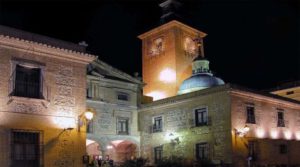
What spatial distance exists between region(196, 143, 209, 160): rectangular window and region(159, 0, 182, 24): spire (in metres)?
19.9

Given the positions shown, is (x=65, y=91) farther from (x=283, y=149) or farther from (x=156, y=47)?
(x=156, y=47)

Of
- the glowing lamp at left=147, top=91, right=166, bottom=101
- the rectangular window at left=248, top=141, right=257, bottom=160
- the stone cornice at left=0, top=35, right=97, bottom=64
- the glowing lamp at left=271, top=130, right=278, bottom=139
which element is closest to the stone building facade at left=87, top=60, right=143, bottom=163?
the glowing lamp at left=147, top=91, right=166, bottom=101

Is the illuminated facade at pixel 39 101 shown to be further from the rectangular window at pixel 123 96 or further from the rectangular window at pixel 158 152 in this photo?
the rectangular window at pixel 158 152

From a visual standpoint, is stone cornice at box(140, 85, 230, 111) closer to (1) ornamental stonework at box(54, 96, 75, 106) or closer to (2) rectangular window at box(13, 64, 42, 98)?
(1) ornamental stonework at box(54, 96, 75, 106)

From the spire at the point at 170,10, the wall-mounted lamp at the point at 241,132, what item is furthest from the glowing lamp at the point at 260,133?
the spire at the point at 170,10

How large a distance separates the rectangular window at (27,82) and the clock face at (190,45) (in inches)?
1174

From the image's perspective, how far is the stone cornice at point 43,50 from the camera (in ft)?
59.8

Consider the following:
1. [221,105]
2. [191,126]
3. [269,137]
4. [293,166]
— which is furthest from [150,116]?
[293,166]

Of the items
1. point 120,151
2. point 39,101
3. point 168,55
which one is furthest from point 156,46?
point 39,101

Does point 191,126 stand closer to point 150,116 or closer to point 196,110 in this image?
point 196,110

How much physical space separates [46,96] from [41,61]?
1729mm

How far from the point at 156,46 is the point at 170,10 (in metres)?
4.69

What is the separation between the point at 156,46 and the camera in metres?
48.2

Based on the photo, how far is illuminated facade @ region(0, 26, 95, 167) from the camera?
17.8 meters
